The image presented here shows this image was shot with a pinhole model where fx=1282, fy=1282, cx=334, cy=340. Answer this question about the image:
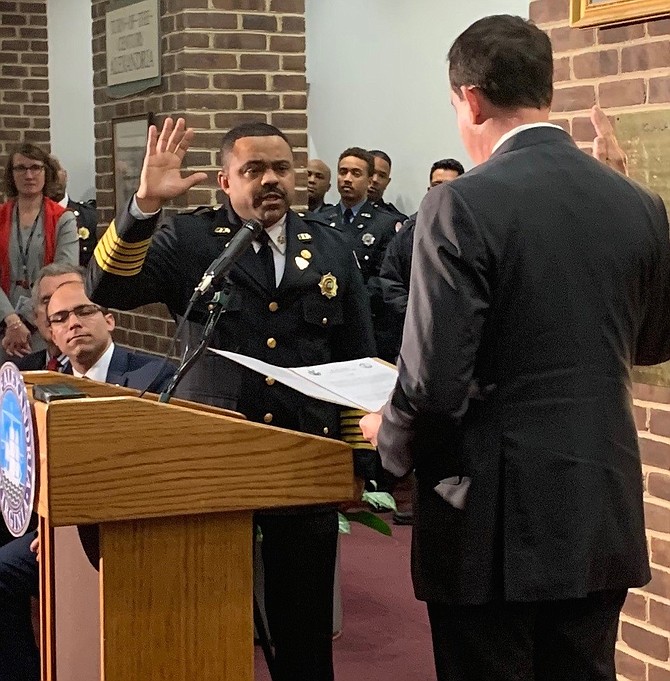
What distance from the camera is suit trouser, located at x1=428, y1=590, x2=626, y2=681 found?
204 centimetres

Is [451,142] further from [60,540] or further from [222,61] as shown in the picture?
[60,540]

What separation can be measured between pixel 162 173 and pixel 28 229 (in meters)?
2.94

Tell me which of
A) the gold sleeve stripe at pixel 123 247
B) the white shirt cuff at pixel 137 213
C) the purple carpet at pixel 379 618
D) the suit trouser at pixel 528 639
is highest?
the white shirt cuff at pixel 137 213

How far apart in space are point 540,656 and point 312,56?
787cm

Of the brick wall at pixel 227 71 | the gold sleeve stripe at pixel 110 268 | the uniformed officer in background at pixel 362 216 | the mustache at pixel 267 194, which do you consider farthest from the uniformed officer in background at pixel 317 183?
the gold sleeve stripe at pixel 110 268

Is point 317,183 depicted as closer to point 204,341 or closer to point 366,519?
point 366,519

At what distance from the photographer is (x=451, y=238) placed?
191 centimetres

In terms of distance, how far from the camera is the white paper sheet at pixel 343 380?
2113 millimetres

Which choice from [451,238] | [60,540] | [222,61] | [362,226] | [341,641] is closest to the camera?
[451,238]

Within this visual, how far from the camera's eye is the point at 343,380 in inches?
86.7

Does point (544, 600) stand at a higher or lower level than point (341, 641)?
higher

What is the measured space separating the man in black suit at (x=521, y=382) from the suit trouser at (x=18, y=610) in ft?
4.53

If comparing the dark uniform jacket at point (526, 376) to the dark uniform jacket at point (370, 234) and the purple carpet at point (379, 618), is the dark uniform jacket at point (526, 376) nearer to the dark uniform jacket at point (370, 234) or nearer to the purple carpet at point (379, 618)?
the purple carpet at point (379, 618)

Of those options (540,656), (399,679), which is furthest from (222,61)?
(540,656)
